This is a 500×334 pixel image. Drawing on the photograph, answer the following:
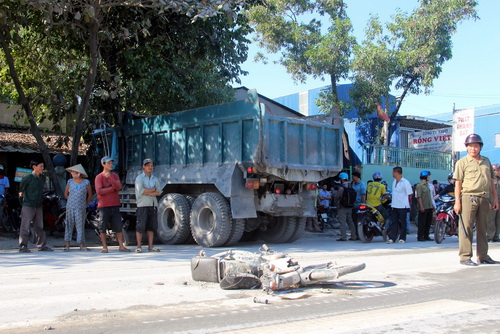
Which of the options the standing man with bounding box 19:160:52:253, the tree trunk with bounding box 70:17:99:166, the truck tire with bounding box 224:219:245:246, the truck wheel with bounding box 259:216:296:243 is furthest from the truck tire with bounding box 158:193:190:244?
the tree trunk with bounding box 70:17:99:166

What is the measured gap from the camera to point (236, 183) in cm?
1108

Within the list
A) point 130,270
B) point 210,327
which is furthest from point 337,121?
point 210,327

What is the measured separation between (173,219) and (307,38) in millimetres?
13261

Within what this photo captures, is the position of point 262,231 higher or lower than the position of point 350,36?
lower

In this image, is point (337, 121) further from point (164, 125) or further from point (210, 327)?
point (210, 327)

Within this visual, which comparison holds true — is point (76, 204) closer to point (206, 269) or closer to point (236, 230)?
point (236, 230)

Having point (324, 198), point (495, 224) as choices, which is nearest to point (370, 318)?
point (495, 224)

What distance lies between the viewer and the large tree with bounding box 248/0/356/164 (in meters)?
22.2

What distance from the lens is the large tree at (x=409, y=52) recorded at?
21.4 m

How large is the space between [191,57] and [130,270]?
9577 mm

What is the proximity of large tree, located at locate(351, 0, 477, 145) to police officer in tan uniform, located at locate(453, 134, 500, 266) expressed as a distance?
14.2 m

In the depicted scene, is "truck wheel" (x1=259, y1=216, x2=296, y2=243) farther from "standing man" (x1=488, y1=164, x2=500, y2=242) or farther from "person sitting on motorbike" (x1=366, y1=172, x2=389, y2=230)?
"standing man" (x1=488, y1=164, x2=500, y2=242)

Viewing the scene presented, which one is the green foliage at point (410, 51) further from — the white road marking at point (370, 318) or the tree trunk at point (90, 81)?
the white road marking at point (370, 318)

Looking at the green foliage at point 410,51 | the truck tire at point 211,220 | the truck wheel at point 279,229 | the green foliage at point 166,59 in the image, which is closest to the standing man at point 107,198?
the truck tire at point 211,220
